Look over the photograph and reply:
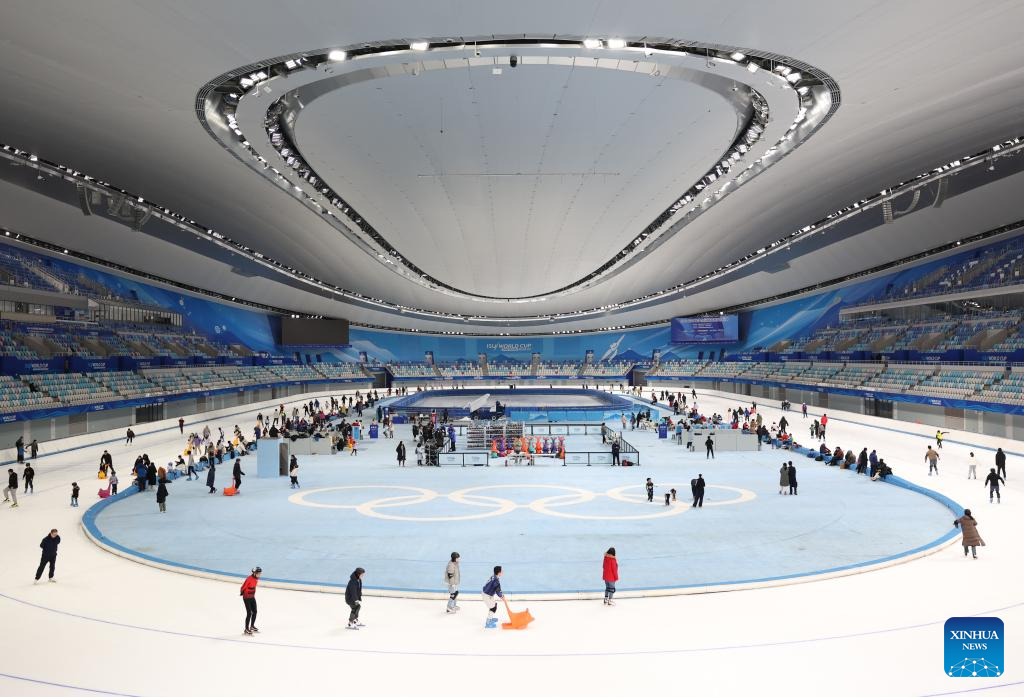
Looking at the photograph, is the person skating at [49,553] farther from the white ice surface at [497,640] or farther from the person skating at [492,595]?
the person skating at [492,595]

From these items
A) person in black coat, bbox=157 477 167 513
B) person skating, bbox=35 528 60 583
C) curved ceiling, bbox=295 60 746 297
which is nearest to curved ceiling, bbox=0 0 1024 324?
curved ceiling, bbox=295 60 746 297

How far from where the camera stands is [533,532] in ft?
47.1

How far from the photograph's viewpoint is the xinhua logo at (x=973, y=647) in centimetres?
754

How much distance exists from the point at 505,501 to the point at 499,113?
35.8 ft

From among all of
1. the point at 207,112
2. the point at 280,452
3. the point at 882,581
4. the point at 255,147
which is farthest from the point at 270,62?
the point at 882,581

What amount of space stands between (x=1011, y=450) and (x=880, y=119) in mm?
16484

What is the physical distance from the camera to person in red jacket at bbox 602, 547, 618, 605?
32.3ft

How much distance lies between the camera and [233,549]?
13.1 metres

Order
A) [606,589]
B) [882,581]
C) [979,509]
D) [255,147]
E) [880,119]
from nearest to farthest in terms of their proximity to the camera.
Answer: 1. [606,589]
2. [882,581]
3. [979,509]
4. [880,119]
5. [255,147]

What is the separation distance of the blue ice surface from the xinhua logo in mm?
2747

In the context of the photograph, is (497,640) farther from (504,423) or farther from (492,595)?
(504,423)

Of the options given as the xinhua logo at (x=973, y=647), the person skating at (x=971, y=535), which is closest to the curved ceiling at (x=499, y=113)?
the person skating at (x=971, y=535)

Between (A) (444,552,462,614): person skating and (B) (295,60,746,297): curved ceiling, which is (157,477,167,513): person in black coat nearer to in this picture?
(A) (444,552,462,614): person skating

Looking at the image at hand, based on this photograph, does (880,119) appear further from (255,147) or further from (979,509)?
(255,147)
